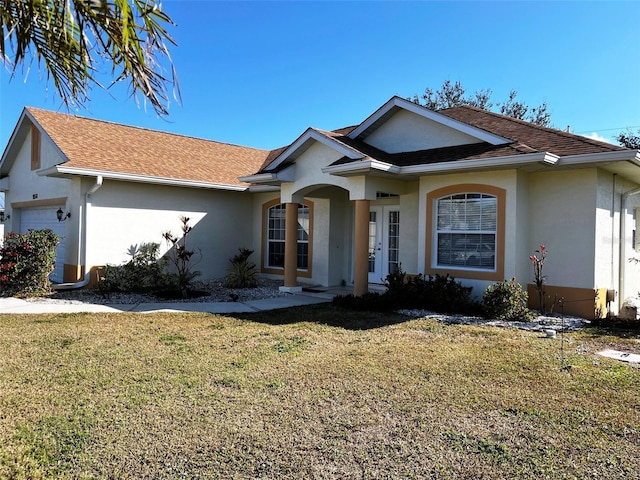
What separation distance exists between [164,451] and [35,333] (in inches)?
217

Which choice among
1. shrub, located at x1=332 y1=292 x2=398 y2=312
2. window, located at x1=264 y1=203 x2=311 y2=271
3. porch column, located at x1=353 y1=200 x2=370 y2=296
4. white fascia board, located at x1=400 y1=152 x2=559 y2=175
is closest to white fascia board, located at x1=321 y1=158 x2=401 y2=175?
white fascia board, located at x1=400 y1=152 x2=559 y2=175

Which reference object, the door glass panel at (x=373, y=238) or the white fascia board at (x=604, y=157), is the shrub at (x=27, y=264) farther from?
the white fascia board at (x=604, y=157)

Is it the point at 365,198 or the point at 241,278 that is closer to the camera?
the point at 365,198

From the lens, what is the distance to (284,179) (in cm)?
1338

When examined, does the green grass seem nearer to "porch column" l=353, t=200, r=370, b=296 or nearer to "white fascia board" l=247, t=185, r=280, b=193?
"porch column" l=353, t=200, r=370, b=296

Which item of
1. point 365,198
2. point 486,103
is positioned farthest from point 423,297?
point 486,103

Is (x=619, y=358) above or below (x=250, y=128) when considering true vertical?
below

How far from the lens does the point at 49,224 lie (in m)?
15.5

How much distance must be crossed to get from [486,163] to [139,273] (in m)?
10.0

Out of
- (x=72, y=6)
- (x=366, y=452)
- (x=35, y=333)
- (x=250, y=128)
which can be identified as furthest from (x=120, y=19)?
(x=250, y=128)

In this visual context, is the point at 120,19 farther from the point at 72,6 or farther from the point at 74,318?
the point at 74,318

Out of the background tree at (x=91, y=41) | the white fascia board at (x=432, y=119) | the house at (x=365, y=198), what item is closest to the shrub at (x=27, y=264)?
the house at (x=365, y=198)

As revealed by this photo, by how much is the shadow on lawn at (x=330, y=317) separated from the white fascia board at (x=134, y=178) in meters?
6.05

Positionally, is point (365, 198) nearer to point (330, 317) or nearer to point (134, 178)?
point (330, 317)
